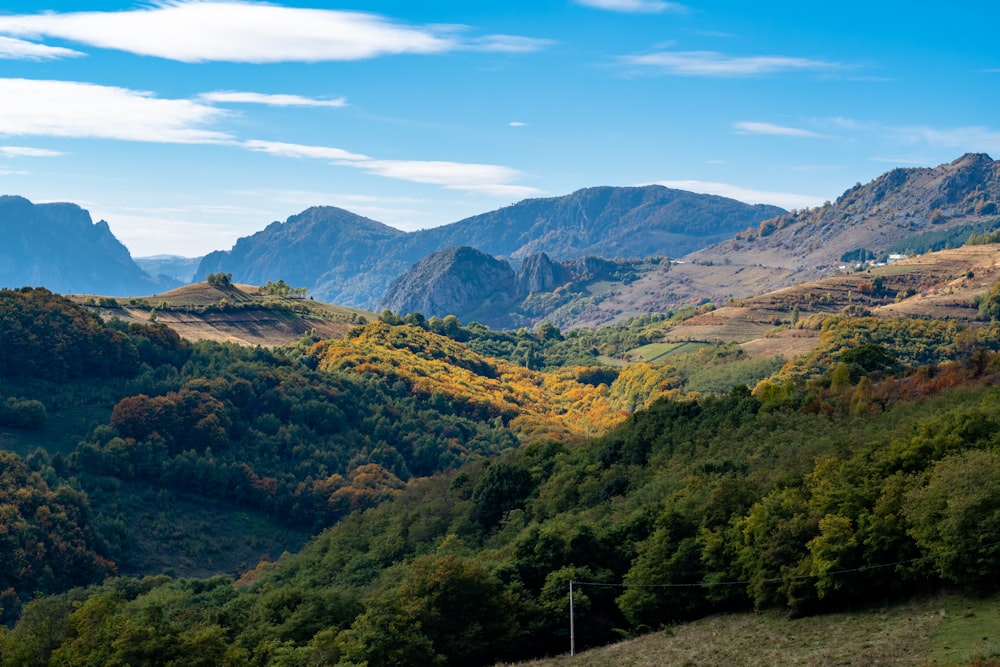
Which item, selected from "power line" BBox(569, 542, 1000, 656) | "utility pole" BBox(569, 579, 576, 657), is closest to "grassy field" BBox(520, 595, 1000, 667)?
"utility pole" BBox(569, 579, 576, 657)

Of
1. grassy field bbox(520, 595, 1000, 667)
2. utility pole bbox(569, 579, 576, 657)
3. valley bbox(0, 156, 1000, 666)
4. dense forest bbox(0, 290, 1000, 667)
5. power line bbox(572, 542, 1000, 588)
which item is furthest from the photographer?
utility pole bbox(569, 579, 576, 657)

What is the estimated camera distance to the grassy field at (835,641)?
43844 mm

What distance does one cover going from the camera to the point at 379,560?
91062mm

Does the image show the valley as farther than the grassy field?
Yes

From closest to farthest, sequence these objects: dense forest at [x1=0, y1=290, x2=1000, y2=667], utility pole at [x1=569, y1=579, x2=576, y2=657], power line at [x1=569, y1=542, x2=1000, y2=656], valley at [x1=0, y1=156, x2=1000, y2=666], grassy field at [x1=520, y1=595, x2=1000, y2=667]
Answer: grassy field at [x1=520, y1=595, x2=1000, y2=667], power line at [x1=569, y1=542, x2=1000, y2=656], valley at [x1=0, y1=156, x2=1000, y2=666], dense forest at [x1=0, y1=290, x2=1000, y2=667], utility pole at [x1=569, y1=579, x2=576, y2=657]

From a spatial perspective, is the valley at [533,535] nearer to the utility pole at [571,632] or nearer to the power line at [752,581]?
the power line at [752,581]

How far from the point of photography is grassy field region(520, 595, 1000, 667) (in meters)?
43.8

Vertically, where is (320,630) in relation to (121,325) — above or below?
below

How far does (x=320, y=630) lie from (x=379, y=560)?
32152 mm

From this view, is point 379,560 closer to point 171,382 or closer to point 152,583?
point 152,583

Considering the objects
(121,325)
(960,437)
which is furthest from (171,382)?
(960,437)

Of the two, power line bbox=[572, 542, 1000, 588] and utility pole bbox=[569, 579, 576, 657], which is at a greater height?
power line bbox=[572, 542, 1000, 588]

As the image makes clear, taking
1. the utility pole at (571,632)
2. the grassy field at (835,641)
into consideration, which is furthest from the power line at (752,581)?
the grassy field at (835,641)

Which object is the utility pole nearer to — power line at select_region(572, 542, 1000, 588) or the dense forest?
the dense forest
